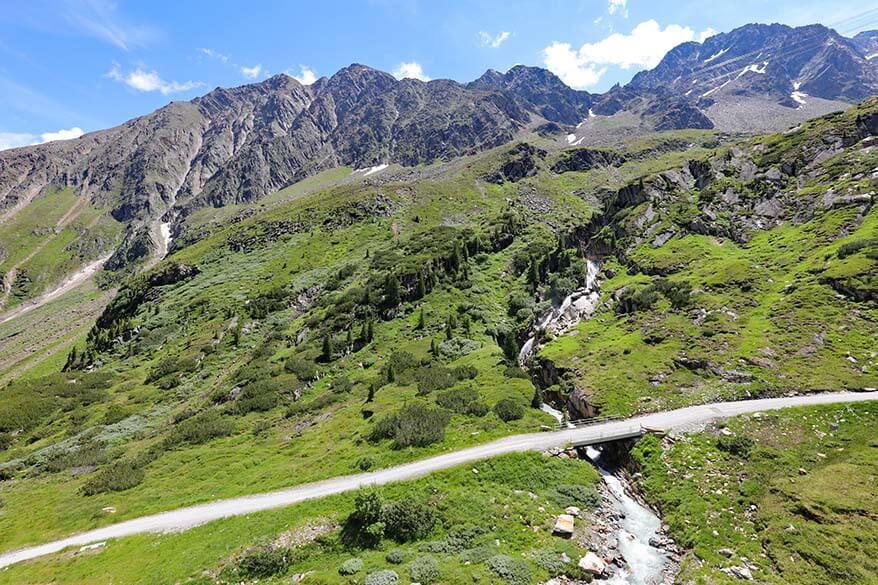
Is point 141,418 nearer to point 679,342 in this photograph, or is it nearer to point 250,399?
point 250,399

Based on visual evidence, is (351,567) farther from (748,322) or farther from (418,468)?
(748,322)

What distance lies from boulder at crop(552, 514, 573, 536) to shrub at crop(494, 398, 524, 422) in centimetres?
1445

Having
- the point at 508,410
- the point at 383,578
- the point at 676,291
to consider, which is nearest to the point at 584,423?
the point at 508,410

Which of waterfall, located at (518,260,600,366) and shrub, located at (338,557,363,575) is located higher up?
waterfall, located at (518,260,600,366)

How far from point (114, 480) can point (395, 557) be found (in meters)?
35.1

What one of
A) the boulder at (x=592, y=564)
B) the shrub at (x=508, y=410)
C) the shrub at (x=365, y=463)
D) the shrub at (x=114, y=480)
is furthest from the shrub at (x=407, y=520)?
the shrub at (x=114, y=480)

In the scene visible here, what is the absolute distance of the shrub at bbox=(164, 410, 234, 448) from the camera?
49906 mm

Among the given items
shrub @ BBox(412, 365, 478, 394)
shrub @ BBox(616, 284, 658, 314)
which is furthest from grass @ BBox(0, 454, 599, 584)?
shrub @ BBox(616, 284, 658, 314)

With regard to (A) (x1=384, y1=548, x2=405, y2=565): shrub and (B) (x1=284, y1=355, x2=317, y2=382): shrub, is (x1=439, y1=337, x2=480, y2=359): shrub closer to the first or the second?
(B) (x1=284, y1=355, x2=317, y2=382): shrub

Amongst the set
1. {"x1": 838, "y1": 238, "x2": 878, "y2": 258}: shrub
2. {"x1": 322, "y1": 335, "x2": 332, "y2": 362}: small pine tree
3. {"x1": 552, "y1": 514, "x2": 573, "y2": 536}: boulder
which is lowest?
{"x1": 552, "y1": 514, "x2": 573, "y2": 536}: boulder

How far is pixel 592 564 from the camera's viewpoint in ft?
72.9

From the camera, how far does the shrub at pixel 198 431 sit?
164 feet

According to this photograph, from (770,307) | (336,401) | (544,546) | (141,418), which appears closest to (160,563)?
(544,546)

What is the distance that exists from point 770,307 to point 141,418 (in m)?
91.8
